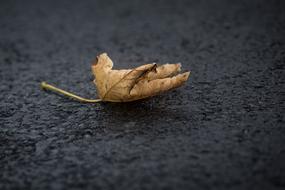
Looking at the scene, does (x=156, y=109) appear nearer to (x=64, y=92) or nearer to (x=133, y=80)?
(x=133, y=80)

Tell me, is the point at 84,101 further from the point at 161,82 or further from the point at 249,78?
the point at 249,78

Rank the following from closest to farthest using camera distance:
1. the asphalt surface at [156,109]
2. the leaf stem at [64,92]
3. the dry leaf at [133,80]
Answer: the asphalt surface at [156,109]
the dry leaf at [133,80]
the leaf stem at [64,92]

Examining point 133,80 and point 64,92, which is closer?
point 133,80

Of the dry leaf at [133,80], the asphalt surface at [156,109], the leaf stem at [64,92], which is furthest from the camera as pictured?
the leaf stem at [64,92]

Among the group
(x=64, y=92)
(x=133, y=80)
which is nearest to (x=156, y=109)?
(x=133, y=80)

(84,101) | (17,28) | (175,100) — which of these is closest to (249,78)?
(175,100)
